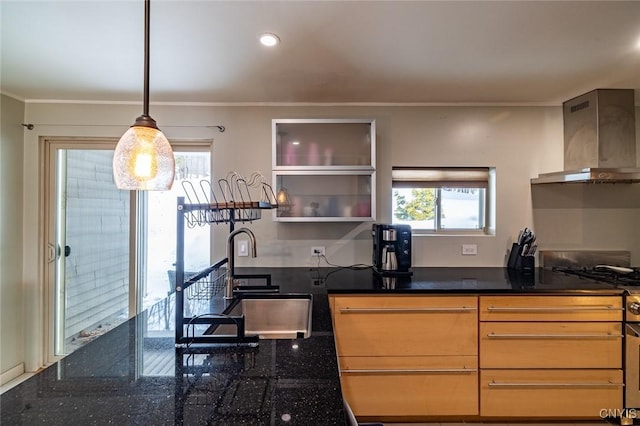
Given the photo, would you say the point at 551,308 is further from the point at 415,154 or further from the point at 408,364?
the point at 415,154

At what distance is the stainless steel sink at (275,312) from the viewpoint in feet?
5.71

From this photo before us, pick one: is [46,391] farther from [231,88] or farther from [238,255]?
[231,88]

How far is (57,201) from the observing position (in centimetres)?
268

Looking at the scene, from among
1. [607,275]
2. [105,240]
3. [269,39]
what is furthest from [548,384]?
[105,240]

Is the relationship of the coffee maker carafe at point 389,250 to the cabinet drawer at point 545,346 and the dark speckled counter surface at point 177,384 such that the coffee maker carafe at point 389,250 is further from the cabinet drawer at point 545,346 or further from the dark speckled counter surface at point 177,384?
the dark speckled counter surface at point 177,384

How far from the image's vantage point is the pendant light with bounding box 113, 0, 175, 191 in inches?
41.0

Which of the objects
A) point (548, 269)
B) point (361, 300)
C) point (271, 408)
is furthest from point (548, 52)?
point (271, 408)

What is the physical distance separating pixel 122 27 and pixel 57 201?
1.88 metres

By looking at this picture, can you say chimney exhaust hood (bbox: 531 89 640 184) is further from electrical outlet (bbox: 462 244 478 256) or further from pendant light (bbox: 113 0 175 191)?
pendant light (bbox: 113 0 175 191)

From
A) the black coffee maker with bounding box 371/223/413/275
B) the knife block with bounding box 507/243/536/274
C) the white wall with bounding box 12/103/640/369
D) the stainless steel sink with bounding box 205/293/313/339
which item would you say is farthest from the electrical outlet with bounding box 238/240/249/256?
the knife block with bounding box 507/243/536/274

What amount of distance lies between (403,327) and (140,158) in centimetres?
169

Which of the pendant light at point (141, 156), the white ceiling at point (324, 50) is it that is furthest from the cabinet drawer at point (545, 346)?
the pendant light at point (141, 156)

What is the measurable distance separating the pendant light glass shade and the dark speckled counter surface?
61 centimetres

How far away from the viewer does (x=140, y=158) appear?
1.04m
